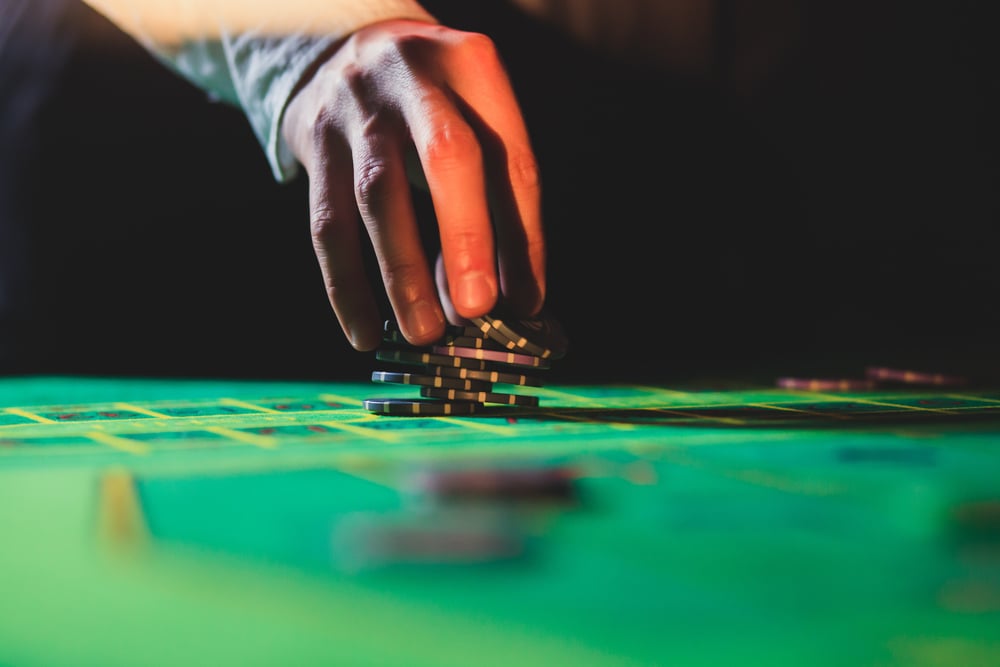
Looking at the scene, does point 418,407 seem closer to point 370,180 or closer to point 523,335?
point 523,335

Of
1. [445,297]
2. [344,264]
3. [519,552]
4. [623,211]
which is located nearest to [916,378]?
[445,297]

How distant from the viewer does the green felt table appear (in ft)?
2.16

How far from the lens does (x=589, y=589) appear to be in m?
0.75

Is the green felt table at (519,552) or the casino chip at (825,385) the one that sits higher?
the casino chip at (825,385)

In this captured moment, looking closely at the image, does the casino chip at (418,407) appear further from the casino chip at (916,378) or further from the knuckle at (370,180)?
the casino chip at (916,378)

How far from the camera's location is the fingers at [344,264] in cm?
198

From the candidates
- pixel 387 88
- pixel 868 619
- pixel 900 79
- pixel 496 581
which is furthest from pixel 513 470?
pixel 900 79

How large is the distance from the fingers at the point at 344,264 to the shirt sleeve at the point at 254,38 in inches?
24.0

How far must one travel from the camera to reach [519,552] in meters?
0.85

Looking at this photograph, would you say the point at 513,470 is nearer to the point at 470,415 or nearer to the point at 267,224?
the point at 470,415

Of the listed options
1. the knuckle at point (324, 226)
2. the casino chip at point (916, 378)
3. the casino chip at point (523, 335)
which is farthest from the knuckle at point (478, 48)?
the casino chip at point (916, 378)

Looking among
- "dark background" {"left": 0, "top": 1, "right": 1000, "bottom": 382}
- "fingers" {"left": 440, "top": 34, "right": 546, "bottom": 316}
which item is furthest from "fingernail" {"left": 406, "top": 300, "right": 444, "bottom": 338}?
"dark background" {"left": 0, "top": 1, "right": 1000, "bottom": 382}

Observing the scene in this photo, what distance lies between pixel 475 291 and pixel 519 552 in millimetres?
925

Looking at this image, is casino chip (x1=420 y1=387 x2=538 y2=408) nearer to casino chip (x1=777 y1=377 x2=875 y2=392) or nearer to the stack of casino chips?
the stack of casino chips
